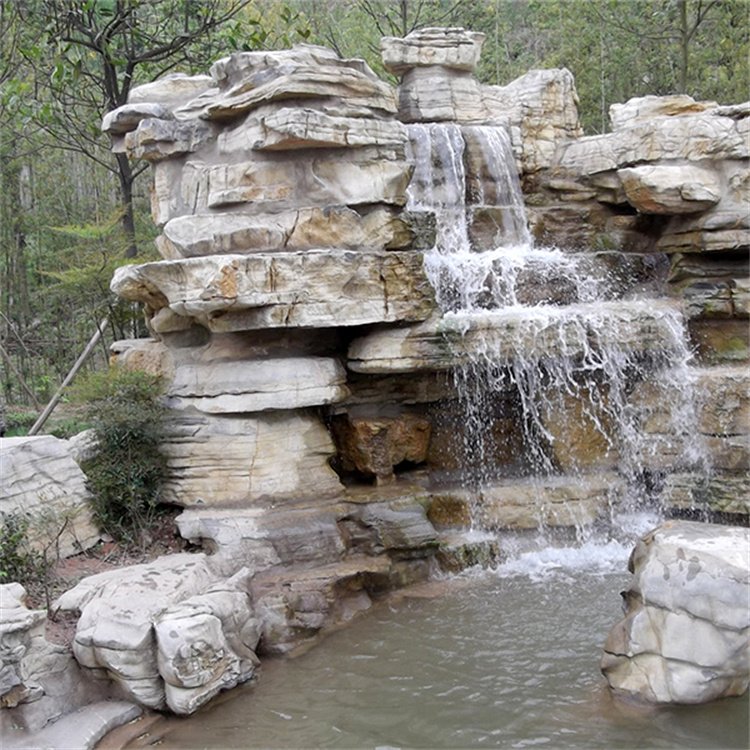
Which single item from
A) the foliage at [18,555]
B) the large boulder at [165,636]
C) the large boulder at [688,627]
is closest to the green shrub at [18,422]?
the foliage at [18,555]

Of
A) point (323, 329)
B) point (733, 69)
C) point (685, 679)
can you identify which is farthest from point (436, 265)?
point (733, 69)

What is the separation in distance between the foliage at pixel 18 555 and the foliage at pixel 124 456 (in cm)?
81

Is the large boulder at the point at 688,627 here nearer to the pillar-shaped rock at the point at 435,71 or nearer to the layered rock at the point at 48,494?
the layered rock at the point at 48,494

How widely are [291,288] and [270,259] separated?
0.99ft

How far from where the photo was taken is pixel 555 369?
8.48m

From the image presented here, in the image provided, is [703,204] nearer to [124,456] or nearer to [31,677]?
[124,456]

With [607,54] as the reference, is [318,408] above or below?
below

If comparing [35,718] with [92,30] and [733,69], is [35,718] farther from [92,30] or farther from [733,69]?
[733,69]

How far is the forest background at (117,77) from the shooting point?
10.7 metres

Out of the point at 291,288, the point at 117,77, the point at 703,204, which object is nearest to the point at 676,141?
the point at 703,204

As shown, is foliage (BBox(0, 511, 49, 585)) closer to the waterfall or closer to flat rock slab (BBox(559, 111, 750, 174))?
the waterfall

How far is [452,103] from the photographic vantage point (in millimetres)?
11602

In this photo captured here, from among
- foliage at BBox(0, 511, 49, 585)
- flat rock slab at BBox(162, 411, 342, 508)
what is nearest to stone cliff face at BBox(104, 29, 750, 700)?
flat rock slab at BBox(162, 411, 342, 508)

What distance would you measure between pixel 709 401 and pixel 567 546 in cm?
196
